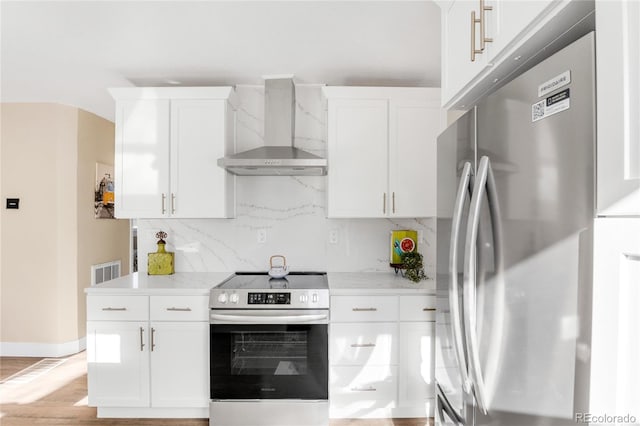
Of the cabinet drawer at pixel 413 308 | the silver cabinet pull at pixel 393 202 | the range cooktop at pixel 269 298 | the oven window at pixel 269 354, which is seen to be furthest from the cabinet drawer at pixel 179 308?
the silver cabinet pull at pixel 393 202

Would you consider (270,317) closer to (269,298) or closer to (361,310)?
(269,298)

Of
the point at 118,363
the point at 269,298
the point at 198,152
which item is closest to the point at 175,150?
the point at 198,152

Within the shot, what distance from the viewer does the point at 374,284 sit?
2.68 meters

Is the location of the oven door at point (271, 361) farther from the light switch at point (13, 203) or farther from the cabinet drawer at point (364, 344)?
the light switch at point (13, 203)

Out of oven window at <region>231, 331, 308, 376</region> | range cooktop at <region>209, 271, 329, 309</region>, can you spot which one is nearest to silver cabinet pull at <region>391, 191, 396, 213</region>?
range cooktop at <region>209, 271, 329, 309</region>

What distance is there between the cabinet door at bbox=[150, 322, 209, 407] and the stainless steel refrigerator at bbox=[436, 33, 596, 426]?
181 centimetres

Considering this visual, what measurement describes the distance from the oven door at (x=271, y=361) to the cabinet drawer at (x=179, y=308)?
0.14 m

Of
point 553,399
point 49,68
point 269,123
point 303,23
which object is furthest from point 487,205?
point 49,68

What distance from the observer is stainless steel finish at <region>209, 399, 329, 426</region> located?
95.4 inches

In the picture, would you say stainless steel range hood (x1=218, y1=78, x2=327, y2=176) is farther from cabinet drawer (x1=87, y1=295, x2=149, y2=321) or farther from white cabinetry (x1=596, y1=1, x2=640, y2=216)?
white cabinetry (x1=596, y1=1, x2=640, y2=216)

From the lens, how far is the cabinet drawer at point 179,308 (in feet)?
8.29

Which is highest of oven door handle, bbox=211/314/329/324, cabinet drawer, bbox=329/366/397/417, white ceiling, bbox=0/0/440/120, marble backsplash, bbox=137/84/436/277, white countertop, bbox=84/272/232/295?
white ceiling, bbox=0/0/440/120

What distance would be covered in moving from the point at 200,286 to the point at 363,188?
4.47 ft

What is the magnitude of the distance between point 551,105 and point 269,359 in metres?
2.17
